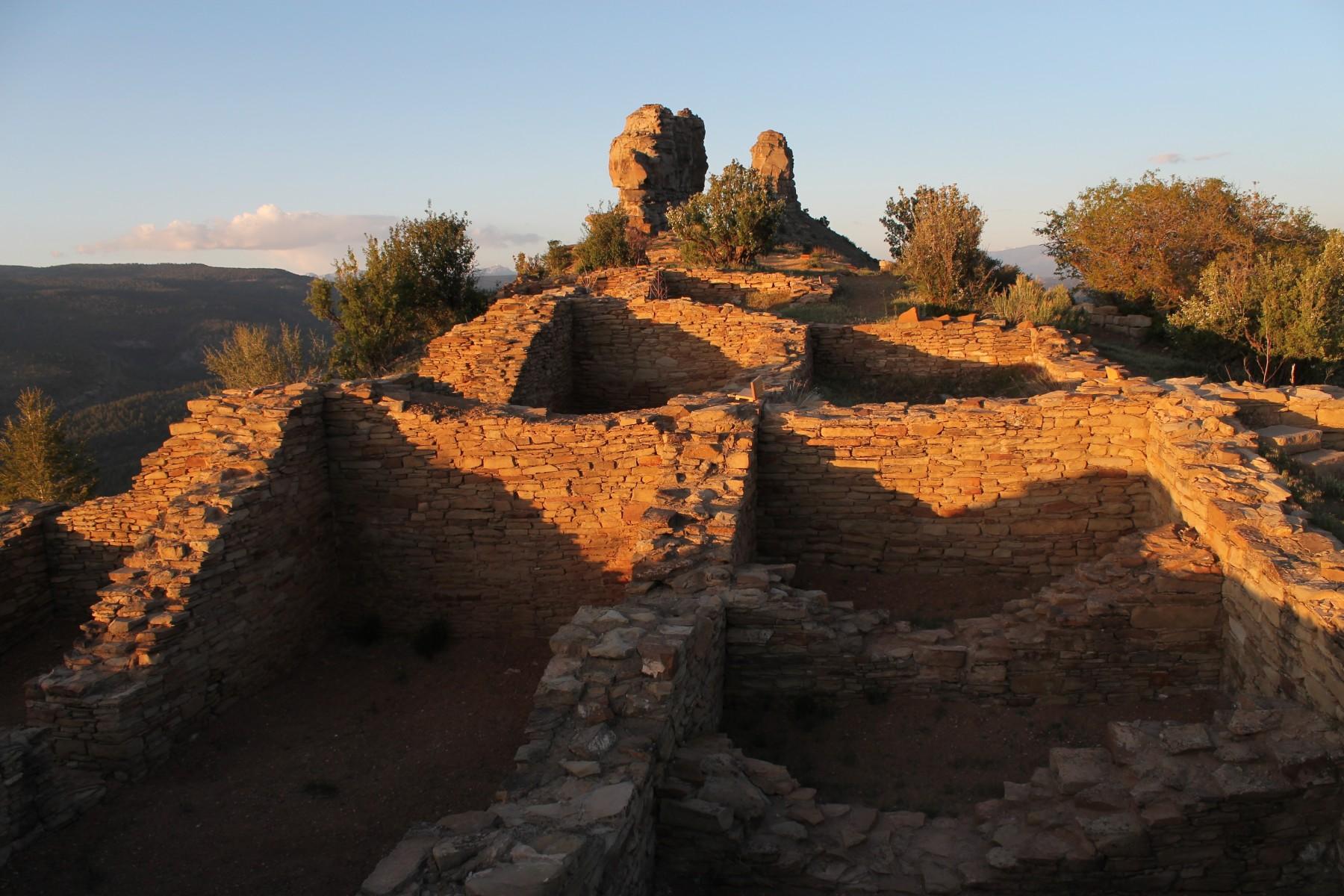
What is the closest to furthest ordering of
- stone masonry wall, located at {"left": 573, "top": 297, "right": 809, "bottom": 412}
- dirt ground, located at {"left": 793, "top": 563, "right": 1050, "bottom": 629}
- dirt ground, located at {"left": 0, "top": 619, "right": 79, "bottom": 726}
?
1. dirt ground, located at {"left": 793, "top": 563, "right": 1050, "bottom": 629}
2. dirt ground, located at {"left": 0, "top": 619, "right": 79, "bottom": 726}
3. stone masonry wall, located at {"left": 573, "top": 297, "right": 809, "bottom": 412}

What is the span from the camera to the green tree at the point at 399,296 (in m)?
21.0

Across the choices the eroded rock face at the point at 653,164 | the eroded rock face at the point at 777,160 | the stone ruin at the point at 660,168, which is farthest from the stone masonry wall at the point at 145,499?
the eroded rock face at the point at 777,160

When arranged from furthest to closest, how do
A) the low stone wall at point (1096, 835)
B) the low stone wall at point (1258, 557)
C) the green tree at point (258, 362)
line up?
the green tree at point (258, 362) < the low stone wall at point (1258, 557) < the low stone wall at point (1096, 835)

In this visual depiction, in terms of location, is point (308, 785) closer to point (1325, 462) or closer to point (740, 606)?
point (740, 606)

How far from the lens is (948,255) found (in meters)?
18.1

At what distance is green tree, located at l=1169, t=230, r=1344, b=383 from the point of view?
1439 centimetres

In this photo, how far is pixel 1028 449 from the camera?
7.94 m

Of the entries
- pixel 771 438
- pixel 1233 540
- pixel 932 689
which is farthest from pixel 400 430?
pixel 1233 540

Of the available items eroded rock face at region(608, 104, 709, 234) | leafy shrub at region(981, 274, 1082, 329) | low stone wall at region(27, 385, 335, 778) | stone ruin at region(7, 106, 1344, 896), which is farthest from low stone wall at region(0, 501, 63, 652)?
eroded rock face at region(608, 104, 709, 234)

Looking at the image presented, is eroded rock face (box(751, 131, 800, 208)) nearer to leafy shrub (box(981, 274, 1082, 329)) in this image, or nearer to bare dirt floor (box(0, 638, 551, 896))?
leafy shrub (box(981, 274, 1082, 329))

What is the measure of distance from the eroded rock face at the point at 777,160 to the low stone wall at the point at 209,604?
4426cm

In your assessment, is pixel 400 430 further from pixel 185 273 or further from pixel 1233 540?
pixel 185 273

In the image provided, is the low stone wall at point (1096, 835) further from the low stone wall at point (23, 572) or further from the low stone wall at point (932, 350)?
the low stone wall at point (932, 350)

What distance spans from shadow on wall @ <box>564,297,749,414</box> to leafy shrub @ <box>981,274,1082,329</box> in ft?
18.3
